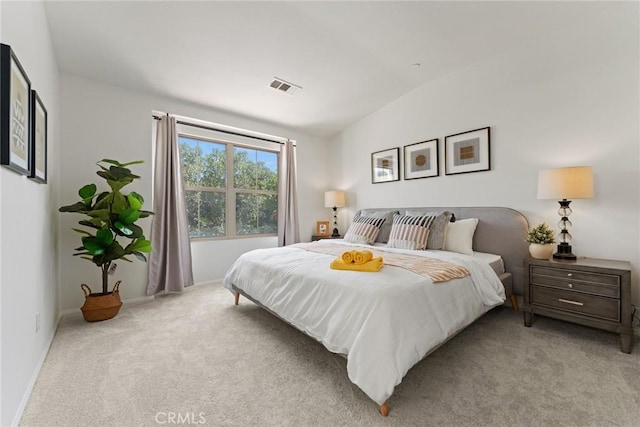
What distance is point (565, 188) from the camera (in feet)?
7.25

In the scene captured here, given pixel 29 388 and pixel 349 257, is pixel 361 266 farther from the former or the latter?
pixel 29 388

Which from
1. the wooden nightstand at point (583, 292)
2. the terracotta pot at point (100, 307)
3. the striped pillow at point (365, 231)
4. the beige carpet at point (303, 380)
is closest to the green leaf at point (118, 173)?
the terracotta pot at point (100, 307)

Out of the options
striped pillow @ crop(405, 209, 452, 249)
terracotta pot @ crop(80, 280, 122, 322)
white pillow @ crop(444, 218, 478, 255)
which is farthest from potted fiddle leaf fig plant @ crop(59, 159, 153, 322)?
white pillow @ crop(444, 218, 478, 255)

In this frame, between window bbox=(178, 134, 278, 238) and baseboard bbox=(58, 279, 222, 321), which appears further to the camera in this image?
window bbox=(178, 134, 278, 238)

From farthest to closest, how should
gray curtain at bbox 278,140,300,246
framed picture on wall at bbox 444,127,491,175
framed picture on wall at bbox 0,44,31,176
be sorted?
gray curtain at bbox 278,140,300,246, framed picture on wall at bbox 444,127,491,175, framed picture on wall at bbox 0,44,31,176

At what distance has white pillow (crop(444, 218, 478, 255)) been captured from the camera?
281 cm

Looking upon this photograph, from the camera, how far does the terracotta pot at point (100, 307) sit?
2.49 meters

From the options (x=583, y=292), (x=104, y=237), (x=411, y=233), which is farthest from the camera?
(x=411, y=233)

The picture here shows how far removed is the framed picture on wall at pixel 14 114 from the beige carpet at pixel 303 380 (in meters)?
1.32

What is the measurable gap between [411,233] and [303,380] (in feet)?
6.16

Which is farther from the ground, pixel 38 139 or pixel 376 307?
pixel 38 139

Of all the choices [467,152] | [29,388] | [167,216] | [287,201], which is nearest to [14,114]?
[29,388]

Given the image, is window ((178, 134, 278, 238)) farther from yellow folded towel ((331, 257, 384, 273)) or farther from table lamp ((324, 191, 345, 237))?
yellow folded towel ((331, 257, 384, 273))

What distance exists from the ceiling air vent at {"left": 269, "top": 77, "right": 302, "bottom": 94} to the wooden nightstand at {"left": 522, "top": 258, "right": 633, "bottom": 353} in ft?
10.2
